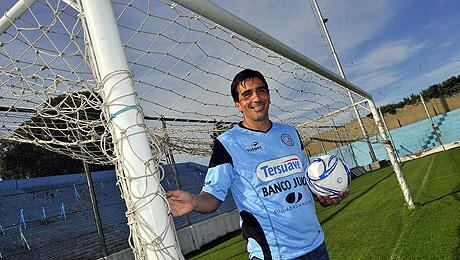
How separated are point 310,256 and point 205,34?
2.17 metres

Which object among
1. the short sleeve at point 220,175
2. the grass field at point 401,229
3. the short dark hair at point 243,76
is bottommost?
the grass field at point 401,229

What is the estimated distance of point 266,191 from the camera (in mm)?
1915

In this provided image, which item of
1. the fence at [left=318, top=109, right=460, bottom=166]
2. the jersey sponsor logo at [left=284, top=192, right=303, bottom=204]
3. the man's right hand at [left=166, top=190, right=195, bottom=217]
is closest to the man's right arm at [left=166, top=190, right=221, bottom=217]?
the man's right hand at [left=166, top=190, right=195, bottom=217]

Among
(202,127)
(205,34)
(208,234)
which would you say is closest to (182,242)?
(208,234)

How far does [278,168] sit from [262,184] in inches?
5.9

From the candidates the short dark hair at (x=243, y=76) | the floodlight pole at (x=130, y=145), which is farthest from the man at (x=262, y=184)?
the floodlight pole at (x=130, y=145)

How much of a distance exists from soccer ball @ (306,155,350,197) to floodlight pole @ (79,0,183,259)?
121 centimetres

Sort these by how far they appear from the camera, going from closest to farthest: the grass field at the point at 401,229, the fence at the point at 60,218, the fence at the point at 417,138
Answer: the grass field at the point at 401,229 < the fence at the point at 60,218 < the fence at the point at 417,138

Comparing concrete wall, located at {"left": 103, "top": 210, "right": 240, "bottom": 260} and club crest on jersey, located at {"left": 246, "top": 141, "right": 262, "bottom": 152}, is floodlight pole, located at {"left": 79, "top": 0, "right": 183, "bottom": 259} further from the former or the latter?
concrete wall, located at {"left": 103, "top": 210, "right": 240, "bottom": 260}

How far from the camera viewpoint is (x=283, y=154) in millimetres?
2070

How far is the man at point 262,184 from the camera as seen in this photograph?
1.87 meters

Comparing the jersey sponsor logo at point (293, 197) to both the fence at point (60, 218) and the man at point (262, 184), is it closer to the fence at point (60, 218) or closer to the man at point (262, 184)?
the man at point (262, 184)

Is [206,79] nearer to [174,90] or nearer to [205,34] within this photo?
[174,90]

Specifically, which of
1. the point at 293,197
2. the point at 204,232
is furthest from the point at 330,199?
the point at 204,232
